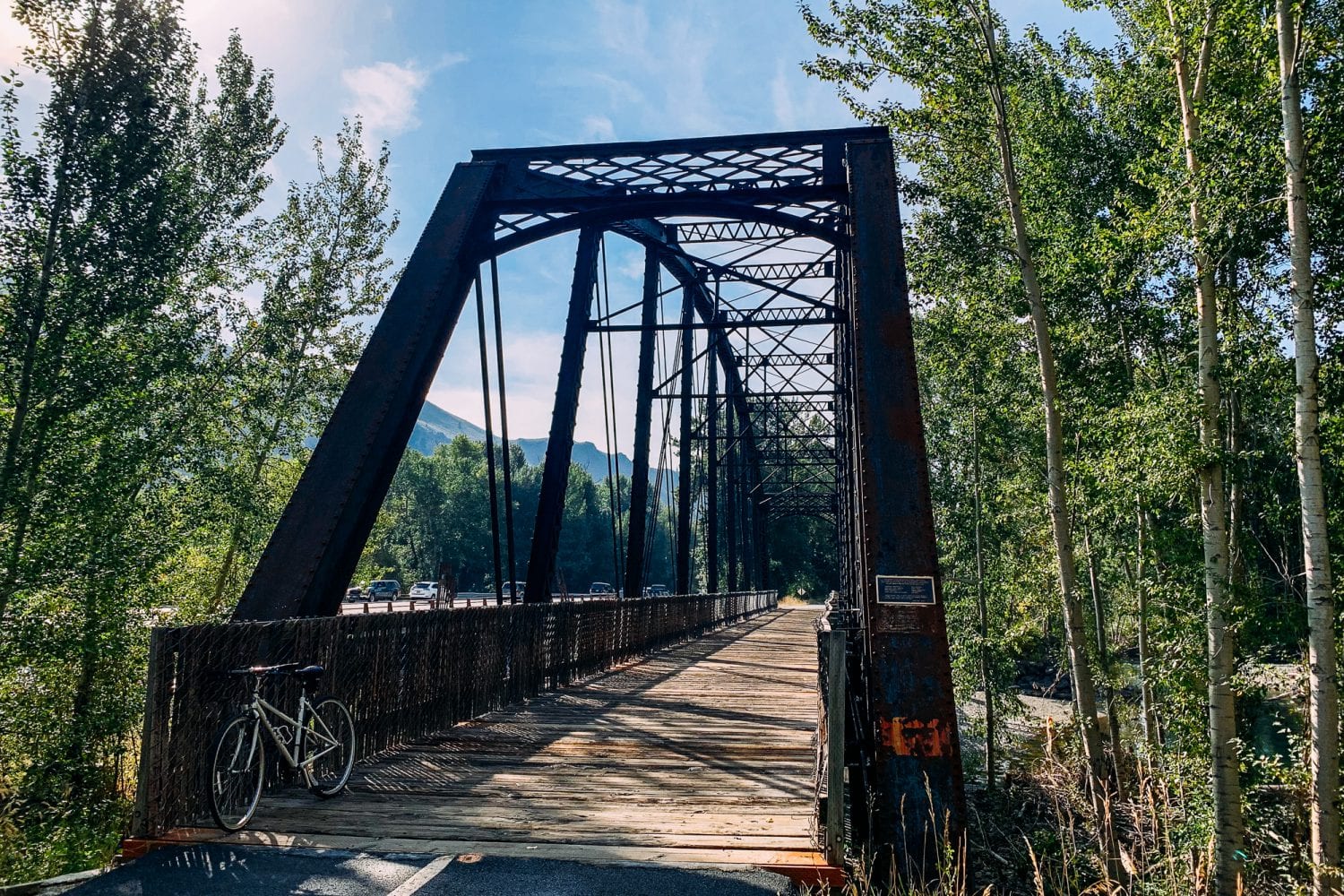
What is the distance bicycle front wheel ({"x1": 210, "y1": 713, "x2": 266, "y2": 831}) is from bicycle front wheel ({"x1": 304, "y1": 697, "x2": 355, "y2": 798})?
1.30ft

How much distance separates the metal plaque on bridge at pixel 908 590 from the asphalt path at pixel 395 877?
6.59ft

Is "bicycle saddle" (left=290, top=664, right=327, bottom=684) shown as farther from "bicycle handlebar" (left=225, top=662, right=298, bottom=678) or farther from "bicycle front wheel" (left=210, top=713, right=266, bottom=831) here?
"bicycle front wheel" (left=210, top=713, right=266, bottom=831)

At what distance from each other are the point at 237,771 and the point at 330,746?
823mm

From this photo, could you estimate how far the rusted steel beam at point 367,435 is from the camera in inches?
240

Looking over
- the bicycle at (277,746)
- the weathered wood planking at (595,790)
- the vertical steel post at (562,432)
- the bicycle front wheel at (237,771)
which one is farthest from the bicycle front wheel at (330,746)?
the vertical steel post at (562,432)

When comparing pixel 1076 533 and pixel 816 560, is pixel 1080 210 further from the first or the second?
pixel 816 560

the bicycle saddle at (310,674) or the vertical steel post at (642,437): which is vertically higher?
the vertical steel post at (642,437)

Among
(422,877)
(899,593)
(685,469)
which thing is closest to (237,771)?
(422,877)

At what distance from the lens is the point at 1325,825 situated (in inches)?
242

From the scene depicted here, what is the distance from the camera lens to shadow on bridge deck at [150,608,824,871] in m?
4.05

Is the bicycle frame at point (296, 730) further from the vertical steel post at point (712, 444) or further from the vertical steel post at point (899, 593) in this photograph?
the vertical steel post at point (712, 444)

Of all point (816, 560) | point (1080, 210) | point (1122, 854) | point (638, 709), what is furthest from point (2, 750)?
point (816, 560)

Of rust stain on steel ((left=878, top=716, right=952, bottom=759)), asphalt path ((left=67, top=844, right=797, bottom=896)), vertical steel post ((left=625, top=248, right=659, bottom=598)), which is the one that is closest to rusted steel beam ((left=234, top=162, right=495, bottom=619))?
asphalt path ((left=67, top=844, right=797, bottom=896))

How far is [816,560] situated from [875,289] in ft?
222
